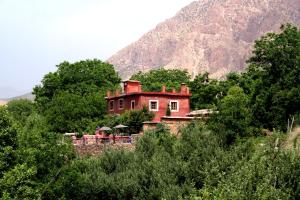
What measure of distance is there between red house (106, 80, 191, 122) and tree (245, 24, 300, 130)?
37.2ft

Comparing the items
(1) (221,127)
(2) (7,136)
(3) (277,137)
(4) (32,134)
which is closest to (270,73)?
(1) (221,127)

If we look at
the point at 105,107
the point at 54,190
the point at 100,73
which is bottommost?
the point at 54,190

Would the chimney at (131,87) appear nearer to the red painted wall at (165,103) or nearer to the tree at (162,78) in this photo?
the red painted wall at (165,103)

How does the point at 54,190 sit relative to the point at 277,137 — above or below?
below

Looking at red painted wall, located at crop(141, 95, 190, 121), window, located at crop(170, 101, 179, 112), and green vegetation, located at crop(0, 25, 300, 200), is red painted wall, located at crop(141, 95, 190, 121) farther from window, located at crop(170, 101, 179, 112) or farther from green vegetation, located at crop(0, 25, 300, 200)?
green vegetation, located at crop(0, 25, 300, 200)

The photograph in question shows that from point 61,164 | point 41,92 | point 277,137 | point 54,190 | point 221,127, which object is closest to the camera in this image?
point 277,137

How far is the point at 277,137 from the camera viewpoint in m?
25.5

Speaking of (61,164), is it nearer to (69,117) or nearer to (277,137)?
(277,137)

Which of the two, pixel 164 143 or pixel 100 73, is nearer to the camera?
pixel 164 143

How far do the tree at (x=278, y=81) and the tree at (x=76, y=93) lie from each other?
2072 cm

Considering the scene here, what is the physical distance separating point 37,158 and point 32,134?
4.91 feet

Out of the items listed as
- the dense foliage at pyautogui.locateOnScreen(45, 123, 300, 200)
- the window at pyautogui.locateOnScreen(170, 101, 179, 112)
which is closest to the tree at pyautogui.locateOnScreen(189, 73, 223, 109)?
the window at pyautogui.locateOnScreen(170, 101, 179, 112)

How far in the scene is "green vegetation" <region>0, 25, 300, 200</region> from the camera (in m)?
22.3

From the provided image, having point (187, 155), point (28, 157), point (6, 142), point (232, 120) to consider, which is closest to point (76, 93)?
point (232, 120)
